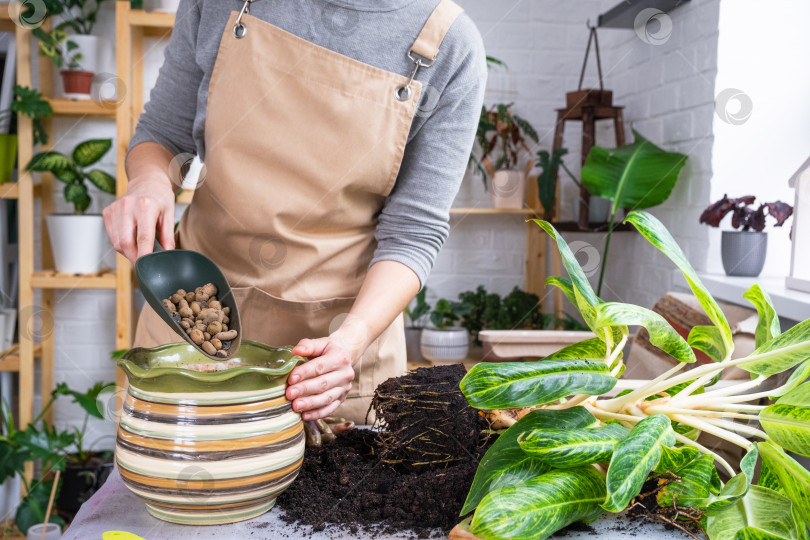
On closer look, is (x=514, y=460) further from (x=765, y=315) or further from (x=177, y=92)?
(x=177, y=92)

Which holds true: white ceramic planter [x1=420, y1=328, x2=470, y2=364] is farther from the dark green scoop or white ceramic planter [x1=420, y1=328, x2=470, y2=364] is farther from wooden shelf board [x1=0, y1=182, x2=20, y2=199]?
the dark green scoop

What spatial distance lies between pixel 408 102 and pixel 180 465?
65cm

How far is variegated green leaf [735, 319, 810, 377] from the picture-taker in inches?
23.1

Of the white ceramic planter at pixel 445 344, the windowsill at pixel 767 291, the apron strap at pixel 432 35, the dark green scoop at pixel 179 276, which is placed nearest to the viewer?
the dark green scoop at pixel 179 276

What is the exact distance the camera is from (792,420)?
56 cm

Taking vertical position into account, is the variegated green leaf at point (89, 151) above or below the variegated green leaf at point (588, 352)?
above

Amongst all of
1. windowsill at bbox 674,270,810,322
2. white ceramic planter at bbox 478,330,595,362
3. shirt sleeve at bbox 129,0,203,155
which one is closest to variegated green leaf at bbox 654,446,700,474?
windowsill at bbox 674,270,810,322

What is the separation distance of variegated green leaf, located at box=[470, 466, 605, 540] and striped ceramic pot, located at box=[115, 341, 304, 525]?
191mm

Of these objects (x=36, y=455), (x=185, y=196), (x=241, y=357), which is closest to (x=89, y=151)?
(x=185, y=196)

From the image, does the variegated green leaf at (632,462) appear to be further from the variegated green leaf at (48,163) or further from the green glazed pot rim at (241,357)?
the variegated green leaf at (48,163)

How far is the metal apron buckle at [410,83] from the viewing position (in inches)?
40.2

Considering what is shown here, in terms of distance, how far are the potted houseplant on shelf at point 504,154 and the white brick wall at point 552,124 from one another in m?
0.15

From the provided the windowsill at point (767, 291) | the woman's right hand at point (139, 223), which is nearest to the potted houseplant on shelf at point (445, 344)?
the windowsill at point (767, 291)

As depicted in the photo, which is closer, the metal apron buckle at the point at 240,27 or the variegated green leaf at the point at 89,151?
the metal apron buckle at the point at 240,27
